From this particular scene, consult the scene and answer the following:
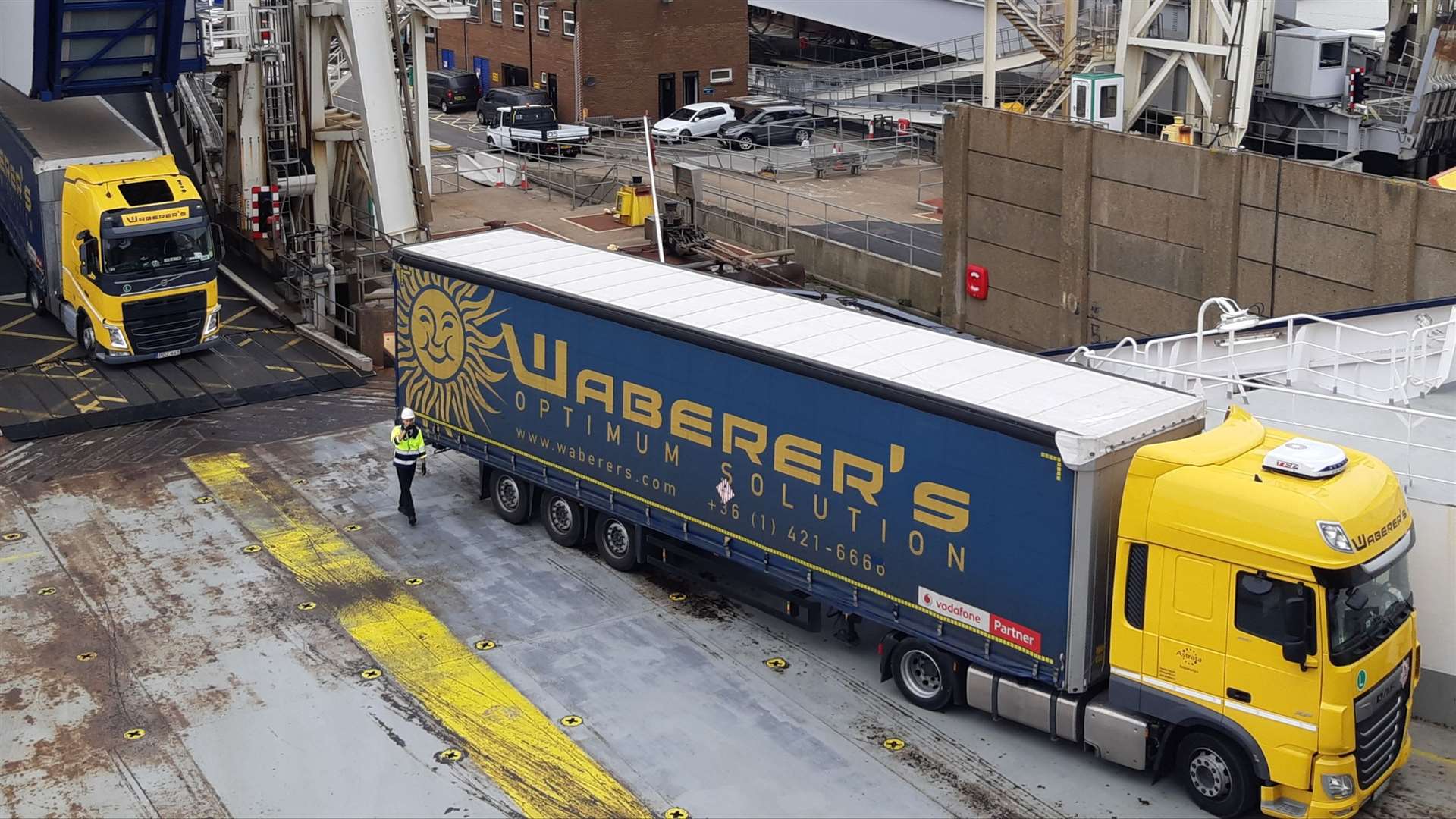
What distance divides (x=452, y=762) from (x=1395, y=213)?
644 inches

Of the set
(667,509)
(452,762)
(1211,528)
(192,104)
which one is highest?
(192,104)

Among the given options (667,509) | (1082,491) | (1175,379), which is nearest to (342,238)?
(667,509)

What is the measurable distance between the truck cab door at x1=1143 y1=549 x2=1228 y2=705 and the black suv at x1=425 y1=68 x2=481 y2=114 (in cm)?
4635

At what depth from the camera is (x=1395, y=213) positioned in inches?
925

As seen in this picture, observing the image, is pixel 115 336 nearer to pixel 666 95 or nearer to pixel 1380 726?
pixel 1380 726

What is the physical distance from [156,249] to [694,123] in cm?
2705

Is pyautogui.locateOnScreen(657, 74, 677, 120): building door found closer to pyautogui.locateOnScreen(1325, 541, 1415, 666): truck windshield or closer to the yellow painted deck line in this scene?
the yellow painted deck line

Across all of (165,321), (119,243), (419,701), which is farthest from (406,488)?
(119,243)

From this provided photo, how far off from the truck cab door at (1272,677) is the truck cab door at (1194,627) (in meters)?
0.10

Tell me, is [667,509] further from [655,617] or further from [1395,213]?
[1395,213]

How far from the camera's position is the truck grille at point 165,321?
24938 mm

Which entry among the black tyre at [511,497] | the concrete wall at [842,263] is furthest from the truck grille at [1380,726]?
the concrete wall at [842,263]

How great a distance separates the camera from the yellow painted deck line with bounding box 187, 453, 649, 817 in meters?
14.0

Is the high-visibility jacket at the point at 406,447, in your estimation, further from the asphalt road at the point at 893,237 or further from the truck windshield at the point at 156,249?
the asphalt road at the point at 893,237
